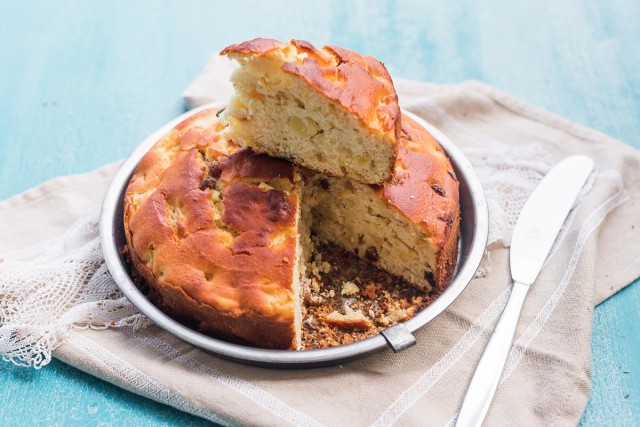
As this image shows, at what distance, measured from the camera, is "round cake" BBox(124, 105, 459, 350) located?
10.1 ft

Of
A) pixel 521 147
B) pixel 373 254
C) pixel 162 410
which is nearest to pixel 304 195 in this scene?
pixel 373 254

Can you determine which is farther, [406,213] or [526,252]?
[526,252]

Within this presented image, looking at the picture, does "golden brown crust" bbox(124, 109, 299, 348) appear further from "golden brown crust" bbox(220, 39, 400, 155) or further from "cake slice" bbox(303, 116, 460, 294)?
"golden brown crust" bbox(220, 39, 400, 155)

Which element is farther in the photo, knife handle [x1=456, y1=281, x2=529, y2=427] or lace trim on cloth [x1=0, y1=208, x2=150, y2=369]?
lace trim on cloth [x1=0, y1=208, x2=150, y2=369]

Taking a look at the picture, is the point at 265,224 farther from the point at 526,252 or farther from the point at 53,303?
the point at 526,252

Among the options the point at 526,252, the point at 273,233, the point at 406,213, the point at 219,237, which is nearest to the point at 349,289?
the point at 406,213

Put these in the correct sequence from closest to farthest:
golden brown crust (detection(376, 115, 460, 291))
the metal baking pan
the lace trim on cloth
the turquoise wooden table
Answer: the metal baking pan < the lace trim on cloth < golden brown crust (detection(376, 115, 460, 291)) < the turquoise wooden table

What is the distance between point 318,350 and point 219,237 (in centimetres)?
73

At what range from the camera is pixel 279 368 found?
317 centimetres

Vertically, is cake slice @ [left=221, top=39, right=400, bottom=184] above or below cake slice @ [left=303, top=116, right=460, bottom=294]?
above

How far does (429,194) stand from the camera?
3.52 metres

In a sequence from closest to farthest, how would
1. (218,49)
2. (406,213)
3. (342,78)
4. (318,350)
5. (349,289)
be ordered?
(318,350) < (342,78) < (406,213) < (349,289) < (218,49)

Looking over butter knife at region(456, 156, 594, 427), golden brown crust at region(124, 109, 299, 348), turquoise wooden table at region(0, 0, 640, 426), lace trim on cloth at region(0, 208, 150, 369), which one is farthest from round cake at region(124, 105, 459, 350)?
turquoise wooden table at region(0, 0, 640, 426)

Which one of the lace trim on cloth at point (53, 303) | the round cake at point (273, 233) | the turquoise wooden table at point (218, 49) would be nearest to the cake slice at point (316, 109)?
the round cake at point (273, 233)
